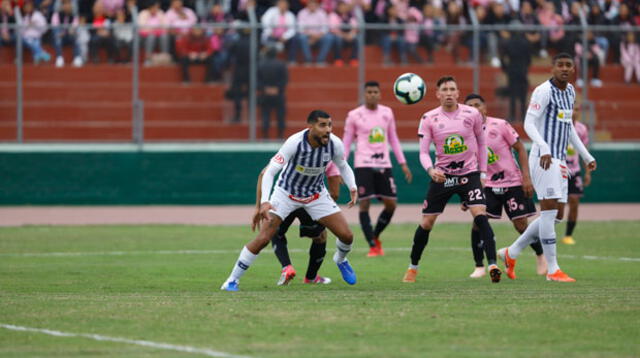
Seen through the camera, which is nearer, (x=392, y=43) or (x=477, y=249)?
(x=477, y=249)

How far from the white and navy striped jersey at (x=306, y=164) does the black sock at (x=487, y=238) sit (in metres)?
1.67

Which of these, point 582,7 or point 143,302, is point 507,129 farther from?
point 582,7

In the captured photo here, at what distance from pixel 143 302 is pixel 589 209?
676 inches

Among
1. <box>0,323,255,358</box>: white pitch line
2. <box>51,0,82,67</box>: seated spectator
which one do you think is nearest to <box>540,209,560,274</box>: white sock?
<box>0,323,255,358</box>: white pitch line

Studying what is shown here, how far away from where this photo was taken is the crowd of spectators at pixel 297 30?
25.1m

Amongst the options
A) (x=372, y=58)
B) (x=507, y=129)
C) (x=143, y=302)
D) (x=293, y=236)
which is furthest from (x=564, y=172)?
(x=372, y=58)

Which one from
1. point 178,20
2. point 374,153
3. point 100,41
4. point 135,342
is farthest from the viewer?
point 178,20

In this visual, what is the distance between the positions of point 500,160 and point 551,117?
1.47 m

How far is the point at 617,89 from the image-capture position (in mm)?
26562

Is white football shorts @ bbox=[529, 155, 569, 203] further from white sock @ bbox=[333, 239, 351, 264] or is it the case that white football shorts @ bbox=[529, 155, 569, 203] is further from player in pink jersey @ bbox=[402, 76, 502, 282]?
white sock @ bbox=[333, 239, 351, 264]

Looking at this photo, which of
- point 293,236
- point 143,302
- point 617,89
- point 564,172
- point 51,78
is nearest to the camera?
point 143,302

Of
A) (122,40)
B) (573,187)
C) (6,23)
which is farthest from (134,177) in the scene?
(573,187)

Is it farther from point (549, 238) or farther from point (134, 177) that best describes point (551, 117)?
point (134, 177)

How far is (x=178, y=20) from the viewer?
2594 centimetres
